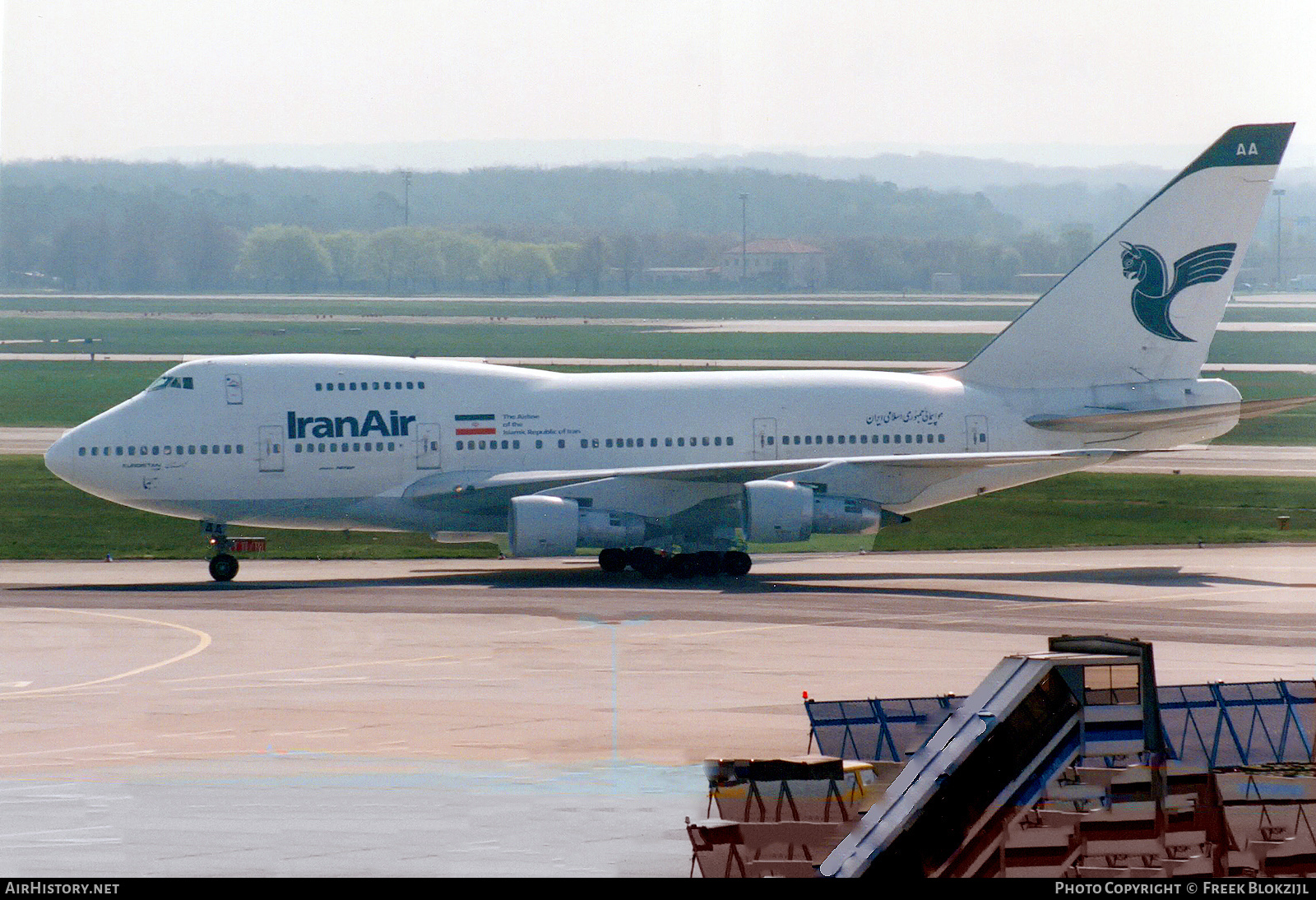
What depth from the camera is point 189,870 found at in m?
15.4

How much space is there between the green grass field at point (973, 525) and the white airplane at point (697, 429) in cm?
278

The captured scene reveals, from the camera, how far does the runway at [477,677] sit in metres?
17.3

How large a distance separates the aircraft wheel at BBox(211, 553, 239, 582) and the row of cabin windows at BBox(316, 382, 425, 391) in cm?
463

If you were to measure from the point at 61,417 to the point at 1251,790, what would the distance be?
79.7 metres

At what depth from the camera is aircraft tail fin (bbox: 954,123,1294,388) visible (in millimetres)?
46031

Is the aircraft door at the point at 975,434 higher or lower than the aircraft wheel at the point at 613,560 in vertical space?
higher

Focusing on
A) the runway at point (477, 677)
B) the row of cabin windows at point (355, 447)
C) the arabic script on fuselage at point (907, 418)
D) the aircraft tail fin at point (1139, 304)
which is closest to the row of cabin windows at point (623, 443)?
the row of cabin windows at point (355, 447)

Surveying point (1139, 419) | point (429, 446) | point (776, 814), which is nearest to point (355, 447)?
point (429, 446)

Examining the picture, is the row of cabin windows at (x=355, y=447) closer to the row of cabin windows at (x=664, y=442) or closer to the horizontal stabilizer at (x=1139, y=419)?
the row of cabin windows at (x=664, y=442)

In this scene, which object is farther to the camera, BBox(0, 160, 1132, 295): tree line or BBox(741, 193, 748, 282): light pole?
BBox(0, 160, 1132, 295): tree line

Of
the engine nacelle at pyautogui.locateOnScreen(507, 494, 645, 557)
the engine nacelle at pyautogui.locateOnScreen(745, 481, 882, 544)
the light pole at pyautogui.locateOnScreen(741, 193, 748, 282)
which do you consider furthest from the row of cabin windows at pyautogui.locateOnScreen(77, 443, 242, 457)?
the light pole at pyautogui.locateOnScreen(741, 193, 748, 282)

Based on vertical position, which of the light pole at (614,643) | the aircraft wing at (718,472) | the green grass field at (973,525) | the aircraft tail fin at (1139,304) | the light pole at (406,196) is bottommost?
the green grass field at (973,525)

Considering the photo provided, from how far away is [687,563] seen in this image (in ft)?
143

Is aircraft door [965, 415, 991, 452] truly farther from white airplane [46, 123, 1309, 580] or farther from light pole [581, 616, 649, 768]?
light pole [581, 616, 649, 768]
